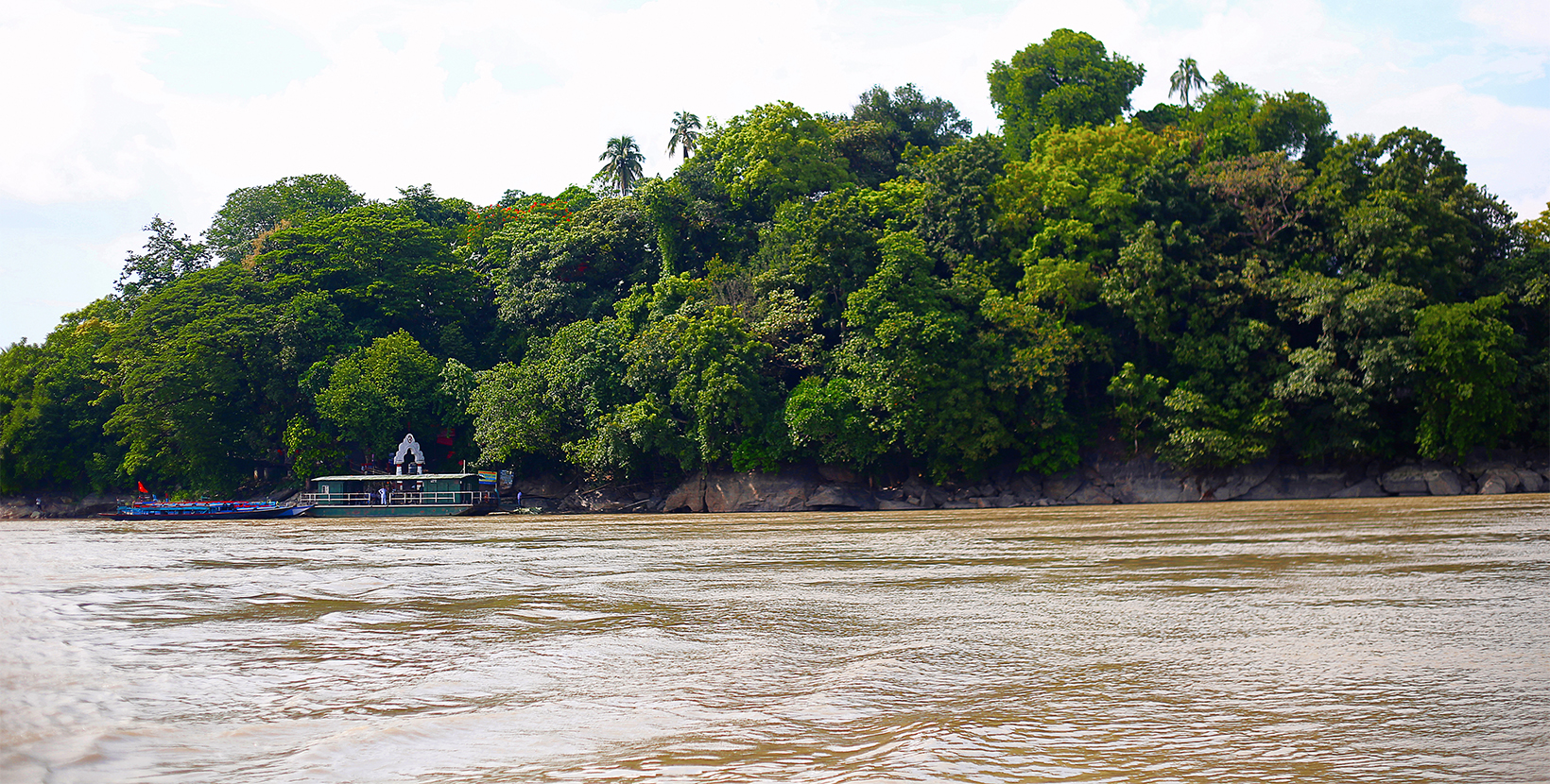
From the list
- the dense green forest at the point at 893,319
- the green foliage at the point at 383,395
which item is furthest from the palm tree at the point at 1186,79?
the green foliage at the point at 383,395

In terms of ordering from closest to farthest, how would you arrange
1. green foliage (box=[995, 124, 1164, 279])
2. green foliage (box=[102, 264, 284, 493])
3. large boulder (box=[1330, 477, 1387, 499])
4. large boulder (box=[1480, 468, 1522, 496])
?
large boulder (box=[1480, 468, 1522, 496]) < large boulder (box=[1330, 477, 1387, 499]) < green foliage (box=[995, 124, 1164, 279]) < green foliage (box=[102, 264, 284, 493])

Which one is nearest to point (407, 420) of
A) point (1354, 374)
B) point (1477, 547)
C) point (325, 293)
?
point (325, 293)

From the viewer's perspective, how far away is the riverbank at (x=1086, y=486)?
92.4ft

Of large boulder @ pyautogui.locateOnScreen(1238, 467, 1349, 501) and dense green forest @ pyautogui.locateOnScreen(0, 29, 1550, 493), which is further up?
dense green forest @ pyautogui.locateOnScreen(0, 29, 1550, 493)

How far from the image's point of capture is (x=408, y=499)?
119ft

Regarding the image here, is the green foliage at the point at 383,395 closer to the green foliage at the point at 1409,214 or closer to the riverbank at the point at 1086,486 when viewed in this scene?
the riverbank at the point at 1086,486

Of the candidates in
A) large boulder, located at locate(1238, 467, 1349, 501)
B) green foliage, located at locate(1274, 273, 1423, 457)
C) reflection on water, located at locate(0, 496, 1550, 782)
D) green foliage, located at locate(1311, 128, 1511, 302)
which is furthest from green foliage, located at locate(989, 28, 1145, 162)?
reflection on water, located at locate(0, 496, 1550, 782)

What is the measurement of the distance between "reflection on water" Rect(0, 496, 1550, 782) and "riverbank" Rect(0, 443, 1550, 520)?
60.4 ft

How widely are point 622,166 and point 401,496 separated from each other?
26.2m

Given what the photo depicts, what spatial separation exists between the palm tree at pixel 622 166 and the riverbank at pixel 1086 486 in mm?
24055

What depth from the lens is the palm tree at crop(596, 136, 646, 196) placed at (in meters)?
56.8

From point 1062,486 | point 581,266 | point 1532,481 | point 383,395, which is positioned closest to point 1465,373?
point 1532,481

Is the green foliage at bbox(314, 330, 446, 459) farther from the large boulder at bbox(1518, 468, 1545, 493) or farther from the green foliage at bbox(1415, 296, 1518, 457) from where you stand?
the large boulder at bbox(1518, 468, 1545, 493)

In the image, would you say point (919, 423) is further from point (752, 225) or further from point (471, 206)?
point (471, 206)
